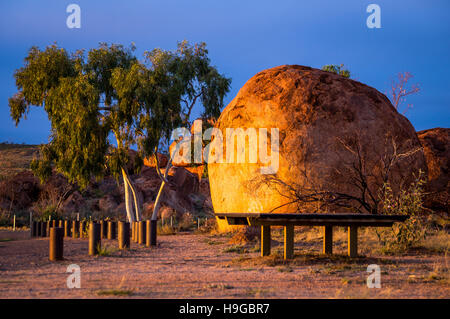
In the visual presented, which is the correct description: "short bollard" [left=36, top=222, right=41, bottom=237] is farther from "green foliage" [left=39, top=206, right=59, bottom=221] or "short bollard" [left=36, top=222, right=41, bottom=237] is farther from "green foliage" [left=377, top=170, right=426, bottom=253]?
"green foliage" [left=377, top=170, right=426, bottom=253]

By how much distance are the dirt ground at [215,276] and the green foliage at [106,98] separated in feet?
26.6

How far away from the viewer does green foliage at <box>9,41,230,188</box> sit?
59.5 ft

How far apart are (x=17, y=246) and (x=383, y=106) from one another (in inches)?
409

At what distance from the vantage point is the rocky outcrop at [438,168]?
650 inches

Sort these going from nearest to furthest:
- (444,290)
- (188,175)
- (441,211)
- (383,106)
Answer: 1. (444,290)
2. (383,106)
3. (441,211)
4. (188,175)

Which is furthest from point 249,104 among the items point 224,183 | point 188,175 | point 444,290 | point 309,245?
point 188,175

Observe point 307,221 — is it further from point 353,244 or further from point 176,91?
point 176,91

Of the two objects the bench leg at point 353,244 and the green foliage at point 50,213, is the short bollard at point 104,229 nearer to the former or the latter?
the green foliage at point 50,213

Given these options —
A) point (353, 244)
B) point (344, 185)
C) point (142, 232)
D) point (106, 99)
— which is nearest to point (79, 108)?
point (106, 99)

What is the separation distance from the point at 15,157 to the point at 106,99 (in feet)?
98.7

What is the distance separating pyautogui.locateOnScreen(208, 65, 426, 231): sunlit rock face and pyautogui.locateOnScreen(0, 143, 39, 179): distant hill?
25.5m

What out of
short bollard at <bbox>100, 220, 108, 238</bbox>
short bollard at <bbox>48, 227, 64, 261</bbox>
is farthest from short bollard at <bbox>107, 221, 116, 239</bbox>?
short bollard at <bbox>48, 227, 64, 261</bbox>
